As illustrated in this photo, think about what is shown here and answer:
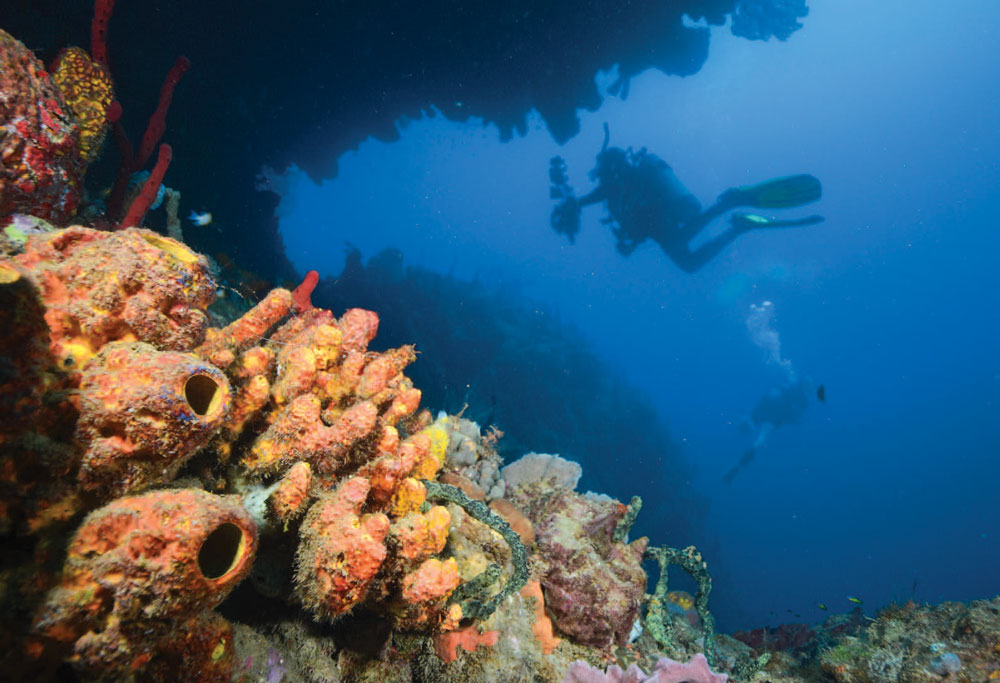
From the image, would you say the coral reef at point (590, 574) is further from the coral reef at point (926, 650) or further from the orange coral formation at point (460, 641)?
the coral reef at point (926, 650)

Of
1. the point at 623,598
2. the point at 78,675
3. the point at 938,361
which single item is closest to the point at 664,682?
the point at 623,598

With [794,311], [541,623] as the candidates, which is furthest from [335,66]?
[794,311]

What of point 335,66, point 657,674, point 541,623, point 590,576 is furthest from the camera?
point 335,66

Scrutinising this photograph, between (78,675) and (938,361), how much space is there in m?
112

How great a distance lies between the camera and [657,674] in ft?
9.17

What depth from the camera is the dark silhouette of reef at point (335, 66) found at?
846 cm

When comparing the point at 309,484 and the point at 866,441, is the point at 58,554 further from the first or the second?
the point at 866,441

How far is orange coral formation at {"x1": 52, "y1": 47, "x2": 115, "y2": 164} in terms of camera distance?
4.00 m

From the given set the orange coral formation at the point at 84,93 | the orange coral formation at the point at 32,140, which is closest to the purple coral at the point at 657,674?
the orange coral formation at the point at 32,140

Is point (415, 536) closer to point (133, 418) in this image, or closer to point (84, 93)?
point (133, 418)

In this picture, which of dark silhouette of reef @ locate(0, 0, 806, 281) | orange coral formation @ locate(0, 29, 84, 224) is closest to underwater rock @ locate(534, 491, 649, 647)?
orange coral formation @ locate(0, 29, 84, 224)

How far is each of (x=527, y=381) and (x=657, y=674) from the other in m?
18.7

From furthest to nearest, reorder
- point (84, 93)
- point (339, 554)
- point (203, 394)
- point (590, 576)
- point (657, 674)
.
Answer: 1. point (84, 93)
2. point (590, 576)
3. point (657, 674)
4. point (339, 554)
5. point (203, 394)

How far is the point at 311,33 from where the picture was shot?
973 cm
